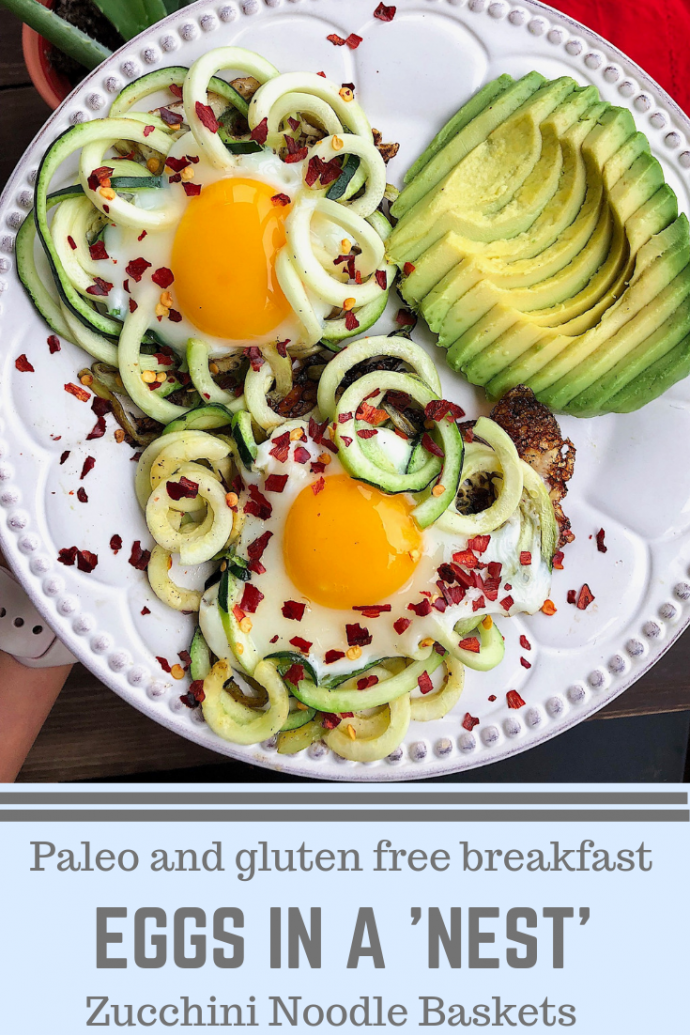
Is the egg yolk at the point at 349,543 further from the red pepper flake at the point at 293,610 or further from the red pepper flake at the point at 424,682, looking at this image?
the red pepper flake at the point at 424,682

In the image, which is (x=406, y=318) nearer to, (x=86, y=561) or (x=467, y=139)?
(x=467, y=139)

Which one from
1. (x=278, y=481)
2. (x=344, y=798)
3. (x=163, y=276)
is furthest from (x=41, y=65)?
(x=344, y=798)

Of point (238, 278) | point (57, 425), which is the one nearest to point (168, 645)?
point (57, 425)

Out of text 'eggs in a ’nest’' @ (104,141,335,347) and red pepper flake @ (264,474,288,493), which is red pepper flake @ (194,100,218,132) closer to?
text 'eggs in a ’nest’' @ (104,141,335,347)

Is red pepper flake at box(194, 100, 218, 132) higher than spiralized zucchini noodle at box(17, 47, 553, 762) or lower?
higher

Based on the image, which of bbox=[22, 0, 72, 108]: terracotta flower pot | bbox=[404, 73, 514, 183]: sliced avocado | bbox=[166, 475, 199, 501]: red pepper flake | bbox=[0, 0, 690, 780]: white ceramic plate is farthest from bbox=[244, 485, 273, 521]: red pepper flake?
bbox=[22, 0, 72, 108]: terracotta flower pot

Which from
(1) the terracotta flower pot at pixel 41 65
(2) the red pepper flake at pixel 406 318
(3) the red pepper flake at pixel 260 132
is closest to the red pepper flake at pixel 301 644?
(2) the red pepper flake at pixel 406 318
